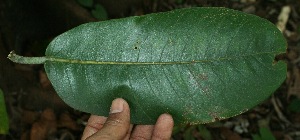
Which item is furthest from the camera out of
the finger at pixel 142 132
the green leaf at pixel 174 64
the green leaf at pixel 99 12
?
the green leaf at pixel 99 12

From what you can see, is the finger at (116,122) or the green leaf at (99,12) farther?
the green leaf at (99,12)

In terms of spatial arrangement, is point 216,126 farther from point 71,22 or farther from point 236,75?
point 236,75

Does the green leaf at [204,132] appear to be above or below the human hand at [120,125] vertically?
below

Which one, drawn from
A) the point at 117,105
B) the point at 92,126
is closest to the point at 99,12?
the point at 92,126

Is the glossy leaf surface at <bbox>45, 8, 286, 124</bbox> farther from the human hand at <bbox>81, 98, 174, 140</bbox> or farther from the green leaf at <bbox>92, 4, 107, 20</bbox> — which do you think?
the green leaf at <bbox>92, 4, 107, 20</bbox>

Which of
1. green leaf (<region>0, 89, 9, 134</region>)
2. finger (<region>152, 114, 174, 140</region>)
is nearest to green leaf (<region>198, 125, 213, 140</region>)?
finger (<region>152, 114, 174, 140</region>)

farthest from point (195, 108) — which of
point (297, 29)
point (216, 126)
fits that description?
point (297, 29)

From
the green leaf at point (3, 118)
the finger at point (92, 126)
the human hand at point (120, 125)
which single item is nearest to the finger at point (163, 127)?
the human hand at point (120, 125)

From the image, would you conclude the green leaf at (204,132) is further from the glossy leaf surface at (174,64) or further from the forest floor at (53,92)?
the glossy leaf surface at (174,64)
